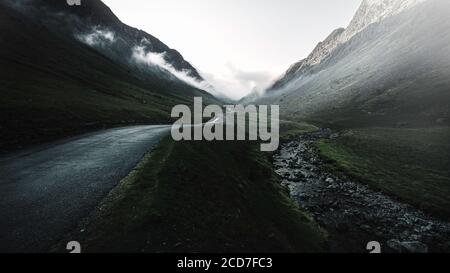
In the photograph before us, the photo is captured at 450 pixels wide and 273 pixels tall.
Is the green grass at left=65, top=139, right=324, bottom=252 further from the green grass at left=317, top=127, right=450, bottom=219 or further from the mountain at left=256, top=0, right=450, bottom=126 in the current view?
the mountain at left=256, top=0, right=450, bottom=126

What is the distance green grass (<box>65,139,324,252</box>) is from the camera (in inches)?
616

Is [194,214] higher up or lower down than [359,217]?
higher up

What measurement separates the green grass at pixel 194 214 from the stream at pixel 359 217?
209 centimetres

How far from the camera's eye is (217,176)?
29234mm

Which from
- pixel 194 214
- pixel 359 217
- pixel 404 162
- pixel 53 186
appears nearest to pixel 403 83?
pixel 404 162

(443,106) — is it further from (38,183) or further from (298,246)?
(38,183)

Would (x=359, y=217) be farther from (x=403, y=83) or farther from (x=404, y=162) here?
(x=403, y=83)

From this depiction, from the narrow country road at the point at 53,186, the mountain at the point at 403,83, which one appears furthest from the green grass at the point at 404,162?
the narrow country road at the point at 53,186

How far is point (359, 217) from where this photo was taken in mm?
27156

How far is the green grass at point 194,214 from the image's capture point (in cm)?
1564

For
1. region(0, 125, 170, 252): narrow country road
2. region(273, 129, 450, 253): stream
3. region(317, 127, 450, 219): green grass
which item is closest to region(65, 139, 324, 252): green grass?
region(0, 125, 170, 252): narrow country road

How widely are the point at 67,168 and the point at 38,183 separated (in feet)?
13.5

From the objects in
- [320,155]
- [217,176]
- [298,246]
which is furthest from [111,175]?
[320,155]

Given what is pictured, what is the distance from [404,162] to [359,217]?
1002 inches
